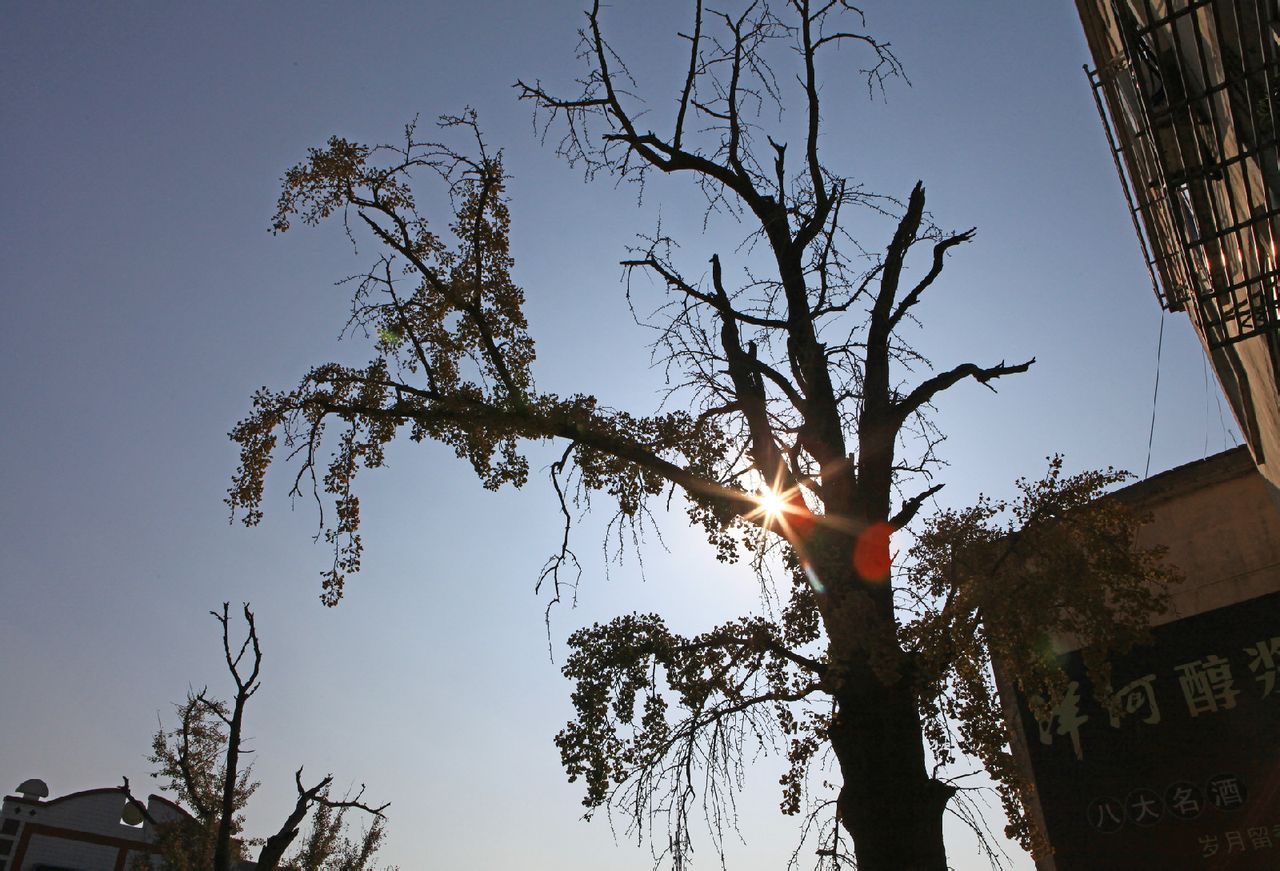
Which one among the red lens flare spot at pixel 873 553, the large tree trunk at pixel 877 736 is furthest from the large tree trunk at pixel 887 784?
the red lens flare spot at pixel 873 553

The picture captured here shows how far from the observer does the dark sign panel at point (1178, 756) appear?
11812 millimetres

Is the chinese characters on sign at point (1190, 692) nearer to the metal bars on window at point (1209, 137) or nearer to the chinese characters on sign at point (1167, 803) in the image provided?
the chinese characters on sign at point (1167, 803)

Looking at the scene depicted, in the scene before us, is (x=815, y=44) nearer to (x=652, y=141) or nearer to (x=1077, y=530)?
(x=652, y=141)

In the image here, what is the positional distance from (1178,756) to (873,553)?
824cm

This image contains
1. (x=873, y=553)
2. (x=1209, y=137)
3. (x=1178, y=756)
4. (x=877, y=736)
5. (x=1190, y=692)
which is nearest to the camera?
(x=1209, y=137)

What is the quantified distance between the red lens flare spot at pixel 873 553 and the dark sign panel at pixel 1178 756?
5.90m

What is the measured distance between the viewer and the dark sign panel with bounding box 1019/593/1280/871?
11812 mm

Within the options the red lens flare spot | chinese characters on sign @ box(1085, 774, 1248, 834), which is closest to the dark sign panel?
chinese characters on sign @ box(1085, 774, 1248, 834)

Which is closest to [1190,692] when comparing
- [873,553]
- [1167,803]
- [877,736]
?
[1167,803]

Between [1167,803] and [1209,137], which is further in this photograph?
[1167,803]

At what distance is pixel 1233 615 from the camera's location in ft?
41.9

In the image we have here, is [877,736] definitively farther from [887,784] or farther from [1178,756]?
[1178,756]

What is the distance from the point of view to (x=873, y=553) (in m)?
7.83

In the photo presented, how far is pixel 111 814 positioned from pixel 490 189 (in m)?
32.4
